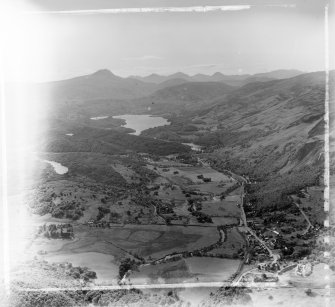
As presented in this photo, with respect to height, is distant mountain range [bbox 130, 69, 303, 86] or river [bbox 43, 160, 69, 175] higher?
distant mountain range [bbox 130, 69, 303, 86]

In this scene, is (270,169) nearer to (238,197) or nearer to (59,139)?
(238,197)

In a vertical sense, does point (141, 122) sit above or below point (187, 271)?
above

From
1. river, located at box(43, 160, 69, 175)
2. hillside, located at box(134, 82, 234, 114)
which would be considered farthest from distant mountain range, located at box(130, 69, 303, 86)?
river, located at box(43, 160, 69, 175)

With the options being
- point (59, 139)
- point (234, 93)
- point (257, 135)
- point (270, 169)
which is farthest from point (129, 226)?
point (234, 93)

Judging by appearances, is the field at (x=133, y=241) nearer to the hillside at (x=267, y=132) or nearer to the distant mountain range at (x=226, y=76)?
the hillside at (x=267, y=132)

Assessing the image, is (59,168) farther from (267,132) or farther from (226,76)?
(267,132)

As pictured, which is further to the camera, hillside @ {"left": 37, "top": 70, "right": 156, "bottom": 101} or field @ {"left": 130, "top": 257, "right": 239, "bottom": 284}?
hillside @ {"left": 37, "top": 70, "right": 156, "bottom": 101}

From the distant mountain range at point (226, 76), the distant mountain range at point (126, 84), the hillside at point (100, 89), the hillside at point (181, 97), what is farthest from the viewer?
the hillside at point (181, 97)

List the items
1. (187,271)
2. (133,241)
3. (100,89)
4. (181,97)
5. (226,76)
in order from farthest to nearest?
(181,97), (100,89), (226,76), (133,241), (187,271)

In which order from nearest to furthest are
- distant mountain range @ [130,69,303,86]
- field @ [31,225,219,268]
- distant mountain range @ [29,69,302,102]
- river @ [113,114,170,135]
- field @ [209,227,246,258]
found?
field @ [31,225,219,268], field @ [209,227,246,258], distant mountain range @ [130,69,303,86], distant mountain range @ [29,69,302,102], river @ [113,114,170,135]

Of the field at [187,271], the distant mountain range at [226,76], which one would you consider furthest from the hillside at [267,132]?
the field at [187,271]

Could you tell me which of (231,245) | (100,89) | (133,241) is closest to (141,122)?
(100,89)

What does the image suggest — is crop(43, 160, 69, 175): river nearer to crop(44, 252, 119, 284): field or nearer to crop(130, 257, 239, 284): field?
crop(44, 252, 119, 284): field
